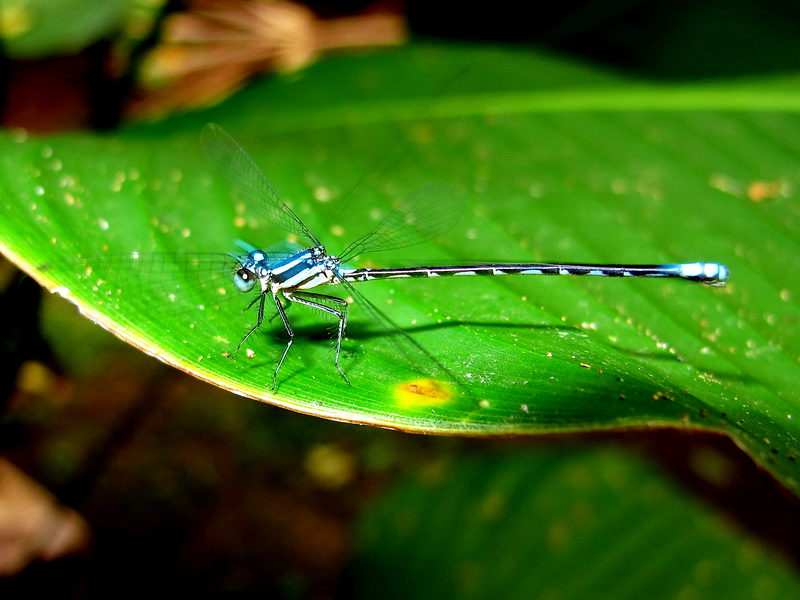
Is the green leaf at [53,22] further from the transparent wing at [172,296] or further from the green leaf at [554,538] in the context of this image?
the green leaf at [554,538]

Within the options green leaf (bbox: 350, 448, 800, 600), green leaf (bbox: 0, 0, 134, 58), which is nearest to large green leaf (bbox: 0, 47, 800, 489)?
green leaf (bbox: 0, 0, 134, 58)

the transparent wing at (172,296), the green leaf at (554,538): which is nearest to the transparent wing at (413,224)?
the transparent wing at (172,296)

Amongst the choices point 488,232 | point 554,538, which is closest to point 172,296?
point 488,232

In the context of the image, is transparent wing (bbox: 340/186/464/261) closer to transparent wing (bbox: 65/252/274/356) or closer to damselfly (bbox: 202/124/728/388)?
damselfly (bbox: 202/124/728/388)

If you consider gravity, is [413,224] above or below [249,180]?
below

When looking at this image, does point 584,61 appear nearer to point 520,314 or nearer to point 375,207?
point 375,207

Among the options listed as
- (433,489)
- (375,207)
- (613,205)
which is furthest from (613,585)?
(375,207)

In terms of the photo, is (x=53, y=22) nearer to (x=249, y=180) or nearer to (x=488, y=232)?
(x=249, y=180)

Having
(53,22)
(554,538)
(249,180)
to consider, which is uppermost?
(53,22)
